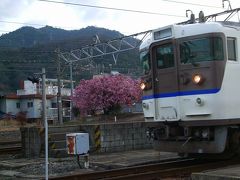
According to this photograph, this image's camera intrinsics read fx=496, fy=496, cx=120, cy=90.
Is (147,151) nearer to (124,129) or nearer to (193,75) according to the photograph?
(124,129)

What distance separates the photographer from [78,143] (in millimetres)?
13344

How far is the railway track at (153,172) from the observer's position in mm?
10719

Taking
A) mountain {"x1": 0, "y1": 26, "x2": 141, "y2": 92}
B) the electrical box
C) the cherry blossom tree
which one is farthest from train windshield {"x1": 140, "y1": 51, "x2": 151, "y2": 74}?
the cherry blossom tree

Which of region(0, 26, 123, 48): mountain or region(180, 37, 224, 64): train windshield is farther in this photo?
region(0, 26, 123, 48): mountain

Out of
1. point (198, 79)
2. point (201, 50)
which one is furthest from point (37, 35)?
point (198, 79)

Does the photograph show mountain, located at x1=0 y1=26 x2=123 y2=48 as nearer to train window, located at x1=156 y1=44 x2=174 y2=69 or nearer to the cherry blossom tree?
the cherry blossom tree

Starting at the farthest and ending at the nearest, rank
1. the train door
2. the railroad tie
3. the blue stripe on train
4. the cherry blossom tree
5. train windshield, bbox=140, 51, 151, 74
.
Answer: the cherry blossom tree → the railroad tie → train windshield, bbox=140, 51, 151, 74 → the train door → the blue stripe on train

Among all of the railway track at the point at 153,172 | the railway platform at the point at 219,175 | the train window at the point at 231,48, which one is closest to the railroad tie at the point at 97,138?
the railway track at the point at 153,172

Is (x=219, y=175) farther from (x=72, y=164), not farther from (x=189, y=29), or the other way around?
(x=72, y=164)

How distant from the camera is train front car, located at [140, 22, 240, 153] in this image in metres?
11.4

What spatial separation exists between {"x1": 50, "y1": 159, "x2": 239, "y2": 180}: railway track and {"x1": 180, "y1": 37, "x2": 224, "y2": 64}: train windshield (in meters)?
2.54

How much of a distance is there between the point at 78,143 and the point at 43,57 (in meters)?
59.1

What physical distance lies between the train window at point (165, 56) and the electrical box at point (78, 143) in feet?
9.27

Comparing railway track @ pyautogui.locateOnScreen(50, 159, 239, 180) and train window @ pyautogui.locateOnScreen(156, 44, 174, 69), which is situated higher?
train window @ pyautogui.locateOnScreen(156, 44, 174, 69)
